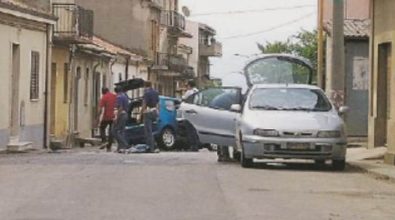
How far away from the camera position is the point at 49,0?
35.0m

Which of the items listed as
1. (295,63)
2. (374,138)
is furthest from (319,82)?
(374,138)

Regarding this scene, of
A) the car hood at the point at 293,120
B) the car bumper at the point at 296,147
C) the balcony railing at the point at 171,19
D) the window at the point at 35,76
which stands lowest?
the car bumper at the point at 296,147

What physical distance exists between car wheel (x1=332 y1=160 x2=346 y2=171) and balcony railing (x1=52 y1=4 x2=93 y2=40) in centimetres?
1949

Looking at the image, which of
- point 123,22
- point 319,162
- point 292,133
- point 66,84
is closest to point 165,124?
point 66,84

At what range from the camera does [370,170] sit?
18828mm

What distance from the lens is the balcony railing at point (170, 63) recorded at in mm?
67000

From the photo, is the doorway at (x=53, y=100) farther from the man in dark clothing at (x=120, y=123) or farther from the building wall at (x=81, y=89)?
the man in dark clothing at (x=120, y=123)

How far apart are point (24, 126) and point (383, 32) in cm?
1156

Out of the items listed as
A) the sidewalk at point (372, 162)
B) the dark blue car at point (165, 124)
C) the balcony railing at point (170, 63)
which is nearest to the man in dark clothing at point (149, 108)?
the sidewalk at point (372, 162)

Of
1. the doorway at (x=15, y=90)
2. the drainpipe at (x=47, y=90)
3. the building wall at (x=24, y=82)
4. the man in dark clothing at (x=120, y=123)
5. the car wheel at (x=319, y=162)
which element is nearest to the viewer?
the car wheel at (x=319, y=162)

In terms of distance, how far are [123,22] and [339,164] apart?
139ft

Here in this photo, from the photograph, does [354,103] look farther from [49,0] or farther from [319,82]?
[49,0]

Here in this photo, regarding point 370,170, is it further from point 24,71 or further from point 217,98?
point 24,71

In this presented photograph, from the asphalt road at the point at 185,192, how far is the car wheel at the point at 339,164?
228 mm
